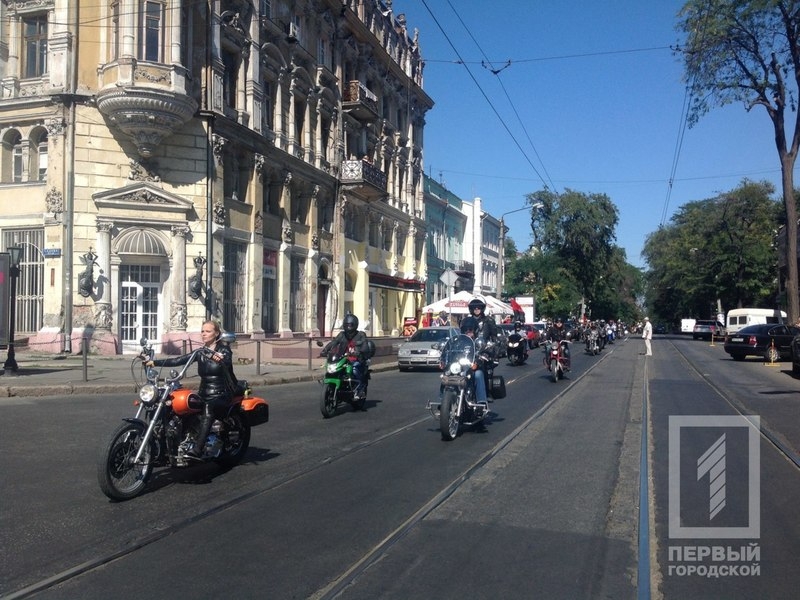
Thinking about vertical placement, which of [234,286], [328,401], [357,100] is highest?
[357,100]

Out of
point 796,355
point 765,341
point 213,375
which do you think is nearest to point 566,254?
point 765,341

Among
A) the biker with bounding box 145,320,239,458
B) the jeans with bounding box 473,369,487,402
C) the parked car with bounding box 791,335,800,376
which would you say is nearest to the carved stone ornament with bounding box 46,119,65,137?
the jeans with bounding box 473,369,487,402

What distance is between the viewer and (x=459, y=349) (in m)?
10.4

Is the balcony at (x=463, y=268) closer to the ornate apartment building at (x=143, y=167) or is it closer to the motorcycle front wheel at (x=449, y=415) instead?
the ornate apartment building at (x=143, y=167)

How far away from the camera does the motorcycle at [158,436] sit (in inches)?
269

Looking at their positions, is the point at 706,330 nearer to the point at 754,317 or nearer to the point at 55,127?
the point at 754,317

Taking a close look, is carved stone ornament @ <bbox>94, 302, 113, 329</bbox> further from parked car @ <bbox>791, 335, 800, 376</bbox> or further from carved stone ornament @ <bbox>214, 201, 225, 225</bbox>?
parked car @ <bbox>791, 335, 800, 376</bbox>

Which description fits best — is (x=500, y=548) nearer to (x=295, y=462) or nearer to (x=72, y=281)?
(x=295, y=462)

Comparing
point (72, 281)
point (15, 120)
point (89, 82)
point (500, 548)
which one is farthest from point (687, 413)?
point (15, 120)

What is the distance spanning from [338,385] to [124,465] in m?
6.07

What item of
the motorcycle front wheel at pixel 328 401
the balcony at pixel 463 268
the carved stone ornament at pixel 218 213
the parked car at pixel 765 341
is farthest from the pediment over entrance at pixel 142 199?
the balcony at pixel 463 268

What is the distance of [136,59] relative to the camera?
77.0ft

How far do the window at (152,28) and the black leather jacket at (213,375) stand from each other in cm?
1864

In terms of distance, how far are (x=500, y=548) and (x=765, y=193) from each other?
69.3 metres
